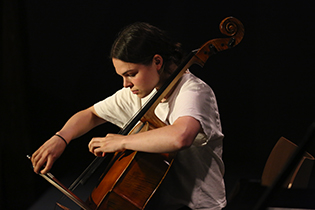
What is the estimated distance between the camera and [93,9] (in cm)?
225

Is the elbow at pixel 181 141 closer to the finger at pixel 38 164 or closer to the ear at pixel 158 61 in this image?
the ear at pixel 158 61

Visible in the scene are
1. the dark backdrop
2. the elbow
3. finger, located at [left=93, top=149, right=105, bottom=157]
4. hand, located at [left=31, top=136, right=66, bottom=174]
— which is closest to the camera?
the elbow

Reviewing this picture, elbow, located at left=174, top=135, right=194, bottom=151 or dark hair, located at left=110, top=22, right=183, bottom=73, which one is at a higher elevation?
dark hair, located at left=110, top=22, right=183, bottom=73

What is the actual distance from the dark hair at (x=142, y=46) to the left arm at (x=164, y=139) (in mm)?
325

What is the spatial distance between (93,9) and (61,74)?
52 cm

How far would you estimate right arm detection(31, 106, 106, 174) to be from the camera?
1.19m

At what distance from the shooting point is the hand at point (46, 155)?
3.86ft

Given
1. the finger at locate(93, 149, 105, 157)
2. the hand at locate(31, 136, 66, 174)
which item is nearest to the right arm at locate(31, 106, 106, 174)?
the hand at locate(31, 136, 66, 174)

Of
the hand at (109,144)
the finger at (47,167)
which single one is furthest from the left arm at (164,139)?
the finger at (47,167)

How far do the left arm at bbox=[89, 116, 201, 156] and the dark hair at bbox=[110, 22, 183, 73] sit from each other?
325 millimetres

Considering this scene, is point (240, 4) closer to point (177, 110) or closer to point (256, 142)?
point (256, 142)

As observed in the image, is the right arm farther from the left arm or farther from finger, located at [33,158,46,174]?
the left arm

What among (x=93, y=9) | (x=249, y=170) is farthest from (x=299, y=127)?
(x=93, y=9)

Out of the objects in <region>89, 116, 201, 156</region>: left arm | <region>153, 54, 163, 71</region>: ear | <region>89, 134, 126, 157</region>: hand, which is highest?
<region>153, 54, 163, 71</region>: ear
